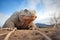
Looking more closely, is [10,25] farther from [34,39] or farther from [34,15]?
[34,39]

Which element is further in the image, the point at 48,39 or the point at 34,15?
the point at 34,15

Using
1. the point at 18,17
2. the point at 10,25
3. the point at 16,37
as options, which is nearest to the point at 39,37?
the point at 16,37

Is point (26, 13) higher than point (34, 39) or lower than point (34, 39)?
higher

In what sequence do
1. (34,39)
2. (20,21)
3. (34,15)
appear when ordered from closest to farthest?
(34,39), (34,15), (20,21)

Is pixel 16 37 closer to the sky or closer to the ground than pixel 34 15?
closer to the ground

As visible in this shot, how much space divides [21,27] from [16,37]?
407 centimetres

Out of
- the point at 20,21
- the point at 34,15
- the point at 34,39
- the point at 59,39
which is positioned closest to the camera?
the point at 59,39

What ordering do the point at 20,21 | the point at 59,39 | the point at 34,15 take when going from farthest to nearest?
the point at 20,21 → the point at 34,15 → the point at 59,39

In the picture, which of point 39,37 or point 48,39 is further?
point 39,37

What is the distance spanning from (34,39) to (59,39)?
616mm

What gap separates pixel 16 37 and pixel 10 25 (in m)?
3.63

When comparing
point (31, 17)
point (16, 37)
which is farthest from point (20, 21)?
point (16, 37)

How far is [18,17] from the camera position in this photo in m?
7.78

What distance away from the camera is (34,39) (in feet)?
11.3
